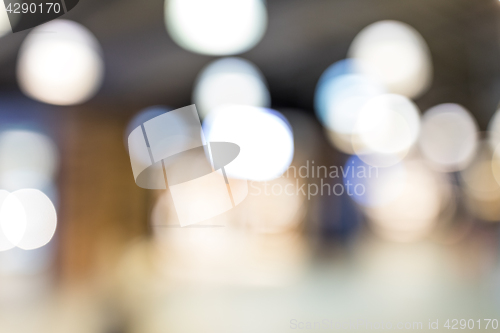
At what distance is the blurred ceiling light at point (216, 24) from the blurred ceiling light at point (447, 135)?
1.59 ft

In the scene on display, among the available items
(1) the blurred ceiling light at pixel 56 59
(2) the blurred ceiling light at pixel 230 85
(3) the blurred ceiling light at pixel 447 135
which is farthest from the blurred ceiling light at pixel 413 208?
(1) the blurred ceiling light at pixel 56 59

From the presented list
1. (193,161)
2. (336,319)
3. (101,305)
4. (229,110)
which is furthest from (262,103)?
(101,305)

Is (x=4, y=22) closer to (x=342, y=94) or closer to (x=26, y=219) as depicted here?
(x=26, y=219)

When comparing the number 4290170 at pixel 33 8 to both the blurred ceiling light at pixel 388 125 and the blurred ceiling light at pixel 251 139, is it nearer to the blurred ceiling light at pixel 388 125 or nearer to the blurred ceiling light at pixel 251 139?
the blurred ceiling light at pixel 251 139

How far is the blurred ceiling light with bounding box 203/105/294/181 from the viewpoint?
66cm

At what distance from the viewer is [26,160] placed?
735mm

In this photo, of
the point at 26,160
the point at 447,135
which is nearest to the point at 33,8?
the point at 26,160

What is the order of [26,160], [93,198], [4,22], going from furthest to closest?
[93,198] < [26,160] < [4,22]

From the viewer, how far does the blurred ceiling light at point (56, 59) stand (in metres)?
0.69

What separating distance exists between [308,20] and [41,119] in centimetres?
73

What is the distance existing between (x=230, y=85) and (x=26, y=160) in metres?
0.54

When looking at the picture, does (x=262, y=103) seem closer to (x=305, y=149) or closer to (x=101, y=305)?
(x=305, y=149)

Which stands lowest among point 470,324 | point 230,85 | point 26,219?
point 470,324

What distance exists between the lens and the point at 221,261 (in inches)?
31.5
